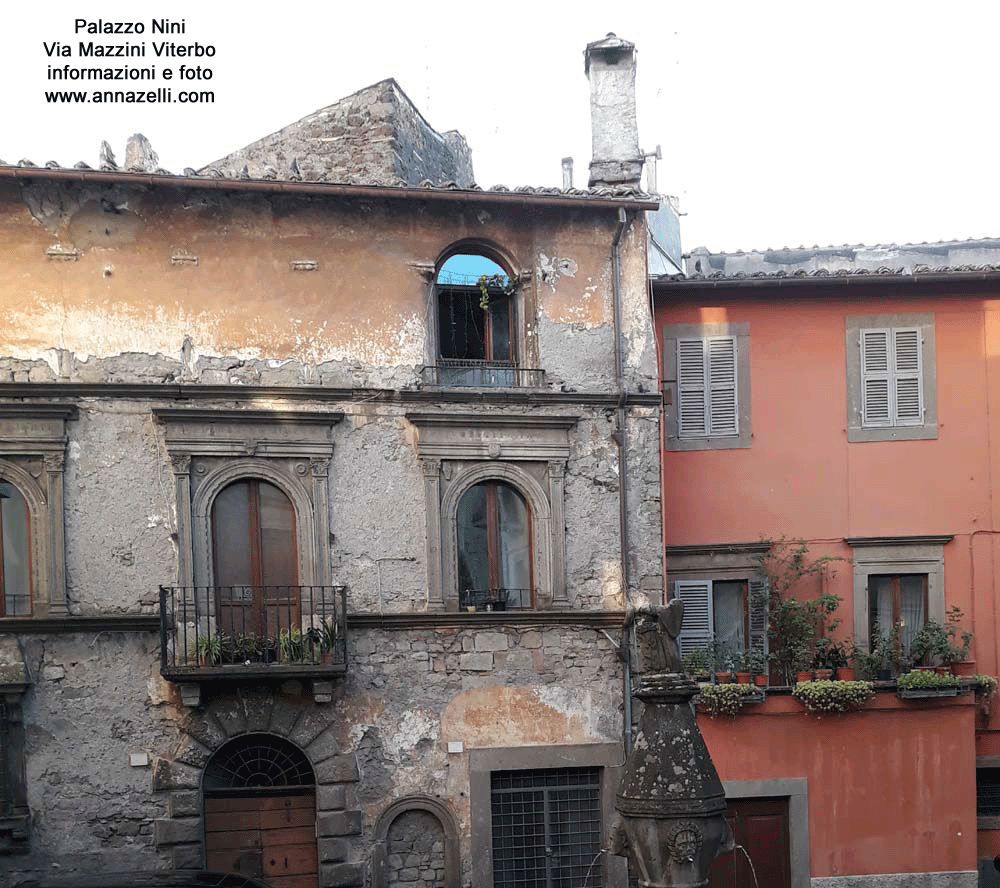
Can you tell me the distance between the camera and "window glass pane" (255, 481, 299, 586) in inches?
623

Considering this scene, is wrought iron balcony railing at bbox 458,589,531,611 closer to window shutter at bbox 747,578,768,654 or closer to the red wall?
the red wall

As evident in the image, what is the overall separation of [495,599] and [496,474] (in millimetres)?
1409

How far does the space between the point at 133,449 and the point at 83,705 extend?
2.72m

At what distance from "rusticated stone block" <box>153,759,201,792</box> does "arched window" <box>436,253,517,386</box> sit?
16.6 ft

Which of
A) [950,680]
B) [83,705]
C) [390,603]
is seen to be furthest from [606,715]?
[83,705]

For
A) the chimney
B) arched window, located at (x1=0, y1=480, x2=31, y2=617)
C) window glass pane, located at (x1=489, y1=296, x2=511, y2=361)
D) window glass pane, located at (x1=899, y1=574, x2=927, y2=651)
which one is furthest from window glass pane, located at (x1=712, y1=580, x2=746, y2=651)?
arched window, located at (x1=0, y1=480, x2=31, y2=617)

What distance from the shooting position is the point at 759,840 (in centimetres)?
1680

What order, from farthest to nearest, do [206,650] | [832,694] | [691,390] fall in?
[691,390] < [832,694] < [206,650]

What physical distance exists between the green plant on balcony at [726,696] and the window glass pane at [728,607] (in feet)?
4.53

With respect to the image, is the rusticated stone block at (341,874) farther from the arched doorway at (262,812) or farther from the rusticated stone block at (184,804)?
the rusticated stone block at (184,804)

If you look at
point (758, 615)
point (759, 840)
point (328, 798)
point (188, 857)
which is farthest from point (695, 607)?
point (188, 857)

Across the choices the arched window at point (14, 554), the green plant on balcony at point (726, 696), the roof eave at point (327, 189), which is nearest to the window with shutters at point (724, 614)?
the green plant on balcony at point (726, 696)

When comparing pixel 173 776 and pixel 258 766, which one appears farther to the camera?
pixel 258 766

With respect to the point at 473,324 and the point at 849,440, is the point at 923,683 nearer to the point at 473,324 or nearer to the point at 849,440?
the point at 849,440
